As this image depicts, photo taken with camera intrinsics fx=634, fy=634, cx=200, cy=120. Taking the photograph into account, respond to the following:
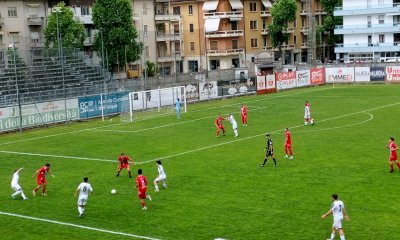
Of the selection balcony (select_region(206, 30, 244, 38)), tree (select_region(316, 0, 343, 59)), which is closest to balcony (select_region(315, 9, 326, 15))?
tree (select_region(316, 0, 343, 59))

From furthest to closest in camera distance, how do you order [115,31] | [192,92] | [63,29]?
[115,31]
[63,29]
[192,92]

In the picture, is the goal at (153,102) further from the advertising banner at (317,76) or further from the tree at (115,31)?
the advertising banner at (317,76)

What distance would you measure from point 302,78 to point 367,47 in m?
27.1

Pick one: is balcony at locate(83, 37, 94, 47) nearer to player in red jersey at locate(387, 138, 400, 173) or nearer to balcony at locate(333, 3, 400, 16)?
balcony at locate(333, 3, 400, 16)

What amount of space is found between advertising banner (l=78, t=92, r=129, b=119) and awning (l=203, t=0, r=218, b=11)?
A: 44619 millimetres

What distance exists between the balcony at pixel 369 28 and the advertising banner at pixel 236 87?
119 feet

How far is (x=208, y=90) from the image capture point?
74312 millimetres

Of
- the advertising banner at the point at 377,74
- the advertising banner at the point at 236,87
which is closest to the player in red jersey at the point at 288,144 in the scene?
the advertising banner at the point at 236,87

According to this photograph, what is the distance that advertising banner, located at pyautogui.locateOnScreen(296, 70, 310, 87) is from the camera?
8406 cm

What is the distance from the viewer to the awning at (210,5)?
4129 inches

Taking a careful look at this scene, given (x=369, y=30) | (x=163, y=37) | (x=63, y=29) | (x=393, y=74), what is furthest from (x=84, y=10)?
(x=369, y=30)

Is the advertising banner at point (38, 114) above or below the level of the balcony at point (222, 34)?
below

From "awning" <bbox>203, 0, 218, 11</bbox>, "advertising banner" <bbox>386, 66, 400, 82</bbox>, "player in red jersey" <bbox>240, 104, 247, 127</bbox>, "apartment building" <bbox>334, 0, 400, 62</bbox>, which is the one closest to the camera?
"player in red jersey" <bbox>240, 104, 247, 127</bbox>

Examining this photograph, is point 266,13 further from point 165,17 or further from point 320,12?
point 165,17
